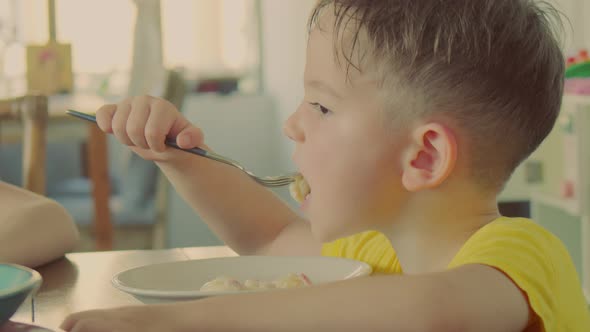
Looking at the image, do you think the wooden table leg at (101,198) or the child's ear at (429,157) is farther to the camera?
the wooden table leg at (101,198)

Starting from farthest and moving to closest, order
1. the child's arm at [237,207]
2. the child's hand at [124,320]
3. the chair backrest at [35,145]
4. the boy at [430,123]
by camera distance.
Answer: the chair backrest at [35,145], the child's arm at [237,207], the boy at [430,123], the child's hand at [124,320]

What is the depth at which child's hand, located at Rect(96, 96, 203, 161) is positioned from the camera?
3.12 ft

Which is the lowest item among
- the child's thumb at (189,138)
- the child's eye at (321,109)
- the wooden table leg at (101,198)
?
the wooden table leg at (101,198)

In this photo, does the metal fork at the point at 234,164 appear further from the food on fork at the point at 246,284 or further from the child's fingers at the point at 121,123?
the food on fork at the point at 246,284

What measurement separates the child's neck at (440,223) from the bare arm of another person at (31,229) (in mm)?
406

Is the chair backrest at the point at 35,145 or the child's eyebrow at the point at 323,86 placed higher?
the child's eyebrow at the point at 323,86

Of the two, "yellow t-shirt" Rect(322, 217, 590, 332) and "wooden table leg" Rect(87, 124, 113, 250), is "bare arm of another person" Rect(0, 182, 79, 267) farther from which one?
"wooden table leg" Rect(87, 124, 113, 250)

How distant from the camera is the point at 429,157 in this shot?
813mm

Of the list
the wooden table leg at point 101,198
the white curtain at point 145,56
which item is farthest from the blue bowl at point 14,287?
the white curtain at point 145,56

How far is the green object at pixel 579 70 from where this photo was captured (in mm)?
2273

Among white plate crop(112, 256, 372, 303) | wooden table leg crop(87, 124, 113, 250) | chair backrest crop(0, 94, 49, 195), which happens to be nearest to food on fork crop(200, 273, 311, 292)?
white plate crop(112, 256, 372, 303)

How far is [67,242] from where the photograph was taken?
1.08 m

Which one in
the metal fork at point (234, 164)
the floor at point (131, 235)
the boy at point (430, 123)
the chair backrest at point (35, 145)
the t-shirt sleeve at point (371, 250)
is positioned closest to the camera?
the boy at point (430, 123)

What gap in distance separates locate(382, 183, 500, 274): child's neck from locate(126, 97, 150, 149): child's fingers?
28 cm
